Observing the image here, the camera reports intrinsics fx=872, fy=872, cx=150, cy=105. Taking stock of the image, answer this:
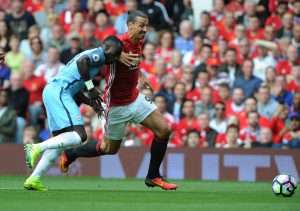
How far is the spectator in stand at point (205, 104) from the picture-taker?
1819 cm

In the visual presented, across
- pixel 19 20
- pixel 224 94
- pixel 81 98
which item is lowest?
pixel 81 98

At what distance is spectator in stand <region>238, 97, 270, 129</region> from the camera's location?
57.8 feet

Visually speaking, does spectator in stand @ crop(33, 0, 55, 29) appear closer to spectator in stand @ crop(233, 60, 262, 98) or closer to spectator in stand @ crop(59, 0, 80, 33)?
spectator in stand @ crop(59, 0, 80, 33)

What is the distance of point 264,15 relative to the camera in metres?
20.2

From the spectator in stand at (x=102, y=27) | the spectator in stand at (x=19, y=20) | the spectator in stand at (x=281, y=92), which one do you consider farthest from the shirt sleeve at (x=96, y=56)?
the spectator in stand at (x=19, y=20)

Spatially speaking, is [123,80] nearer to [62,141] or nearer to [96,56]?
[96,56]

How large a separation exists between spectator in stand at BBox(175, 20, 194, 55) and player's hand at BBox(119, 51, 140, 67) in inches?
295

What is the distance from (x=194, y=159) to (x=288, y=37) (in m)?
3.95

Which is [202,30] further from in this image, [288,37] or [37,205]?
[37,205]

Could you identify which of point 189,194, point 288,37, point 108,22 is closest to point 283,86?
point 288,37

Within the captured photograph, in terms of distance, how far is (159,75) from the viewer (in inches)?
753

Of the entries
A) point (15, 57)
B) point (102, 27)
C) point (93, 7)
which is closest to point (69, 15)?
point (93, 7)

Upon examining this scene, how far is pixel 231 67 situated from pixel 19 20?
539 cm

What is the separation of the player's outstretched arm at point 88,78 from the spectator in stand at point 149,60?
7640mm
